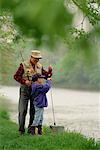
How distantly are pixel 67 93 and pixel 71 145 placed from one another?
28681 millimetres

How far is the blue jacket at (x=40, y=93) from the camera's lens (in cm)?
783

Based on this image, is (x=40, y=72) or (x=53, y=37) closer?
(x=53, y=37)

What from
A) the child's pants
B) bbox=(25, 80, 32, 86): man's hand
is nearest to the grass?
the child's pants

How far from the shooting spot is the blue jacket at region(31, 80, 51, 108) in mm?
7832

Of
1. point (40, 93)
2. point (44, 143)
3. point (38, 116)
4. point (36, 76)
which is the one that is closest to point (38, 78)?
point (36, 76)

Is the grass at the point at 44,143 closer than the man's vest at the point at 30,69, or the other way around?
the grass at the point at 44,143

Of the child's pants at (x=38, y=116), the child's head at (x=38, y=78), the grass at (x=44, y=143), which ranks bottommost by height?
the grass at (x=44, y=143)

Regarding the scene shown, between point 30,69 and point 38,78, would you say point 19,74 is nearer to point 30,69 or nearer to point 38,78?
point 30,69

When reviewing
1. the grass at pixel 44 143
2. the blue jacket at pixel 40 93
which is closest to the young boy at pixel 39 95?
the blue jacket at pixel 40 93

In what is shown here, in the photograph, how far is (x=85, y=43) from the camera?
44.6 inches

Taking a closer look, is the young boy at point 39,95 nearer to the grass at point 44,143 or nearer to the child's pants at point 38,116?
the child's pants at point 38,116

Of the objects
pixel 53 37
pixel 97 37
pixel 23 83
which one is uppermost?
pixel 23 83

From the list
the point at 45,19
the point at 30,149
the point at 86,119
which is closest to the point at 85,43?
the point at 45,19

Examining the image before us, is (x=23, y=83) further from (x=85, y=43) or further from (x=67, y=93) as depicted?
(x=67, y=93)
